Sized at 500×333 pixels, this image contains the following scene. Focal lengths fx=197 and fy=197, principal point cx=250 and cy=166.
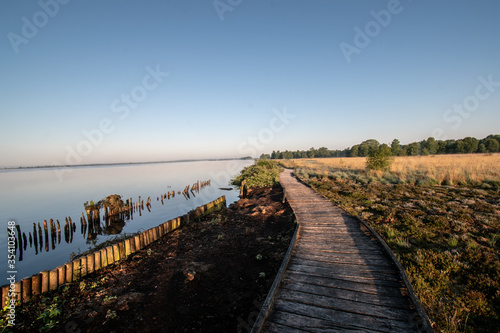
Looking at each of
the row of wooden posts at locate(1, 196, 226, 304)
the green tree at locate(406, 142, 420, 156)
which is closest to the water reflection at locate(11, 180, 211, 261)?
the row of wooden posts at locate(1, 196, 226, 304)

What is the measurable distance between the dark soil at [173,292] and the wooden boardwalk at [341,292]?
1.03 meters

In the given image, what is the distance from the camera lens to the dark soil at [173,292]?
167 inches

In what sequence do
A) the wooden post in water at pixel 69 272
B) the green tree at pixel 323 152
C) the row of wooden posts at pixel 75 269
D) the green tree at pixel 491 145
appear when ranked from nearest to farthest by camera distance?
the row of wooden posts at pixel 75 269 < the wooden post in water at pixel 69 272 < the green tree at pixel 491 145 < the green tree at pixel 323 152

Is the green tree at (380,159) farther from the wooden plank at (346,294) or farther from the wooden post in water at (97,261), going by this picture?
the wooden post in water at (97,261)

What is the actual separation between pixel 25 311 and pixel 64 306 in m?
0.75

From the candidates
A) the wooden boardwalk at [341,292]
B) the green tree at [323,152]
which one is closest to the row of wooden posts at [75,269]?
the wooden boardwalk at [341,292]

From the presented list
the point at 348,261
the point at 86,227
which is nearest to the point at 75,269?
the point at 348,261

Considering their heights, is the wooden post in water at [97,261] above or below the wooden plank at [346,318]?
below

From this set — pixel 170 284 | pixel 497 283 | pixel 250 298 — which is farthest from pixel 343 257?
pixel 170 284

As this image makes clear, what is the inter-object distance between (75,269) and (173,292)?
10.8 feet

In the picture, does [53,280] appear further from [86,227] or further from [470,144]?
[470,144]

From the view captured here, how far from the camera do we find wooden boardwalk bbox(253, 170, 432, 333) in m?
3.10

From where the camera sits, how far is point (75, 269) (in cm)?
595

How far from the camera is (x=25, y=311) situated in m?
4.64
